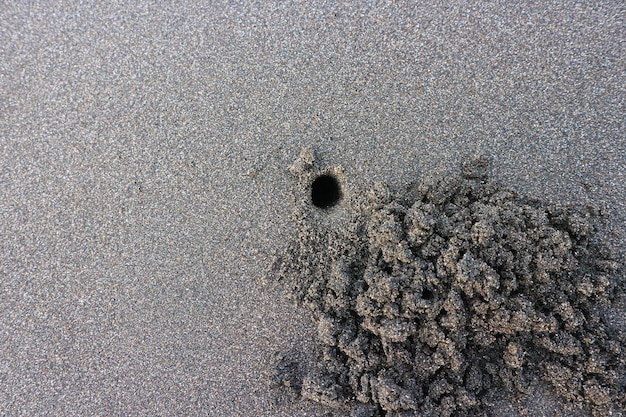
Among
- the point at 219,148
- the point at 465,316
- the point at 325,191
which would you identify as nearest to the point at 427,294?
the point at 465,316

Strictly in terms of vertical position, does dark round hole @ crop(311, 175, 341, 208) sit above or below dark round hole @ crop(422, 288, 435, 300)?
above

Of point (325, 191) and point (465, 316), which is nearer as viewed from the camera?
point (465, 316)

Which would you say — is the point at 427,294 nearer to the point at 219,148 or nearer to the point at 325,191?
the point at 325,191

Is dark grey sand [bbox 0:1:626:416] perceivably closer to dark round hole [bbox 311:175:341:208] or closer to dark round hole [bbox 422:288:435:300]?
dark round hole [bbox 311:175:341:208]

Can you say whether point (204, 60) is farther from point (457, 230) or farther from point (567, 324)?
point (567, 324)

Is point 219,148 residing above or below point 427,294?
above

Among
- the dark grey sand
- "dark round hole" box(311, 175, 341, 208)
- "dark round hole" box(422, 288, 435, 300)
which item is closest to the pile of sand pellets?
"dark round hole" box(422, 288, 435, 300)
